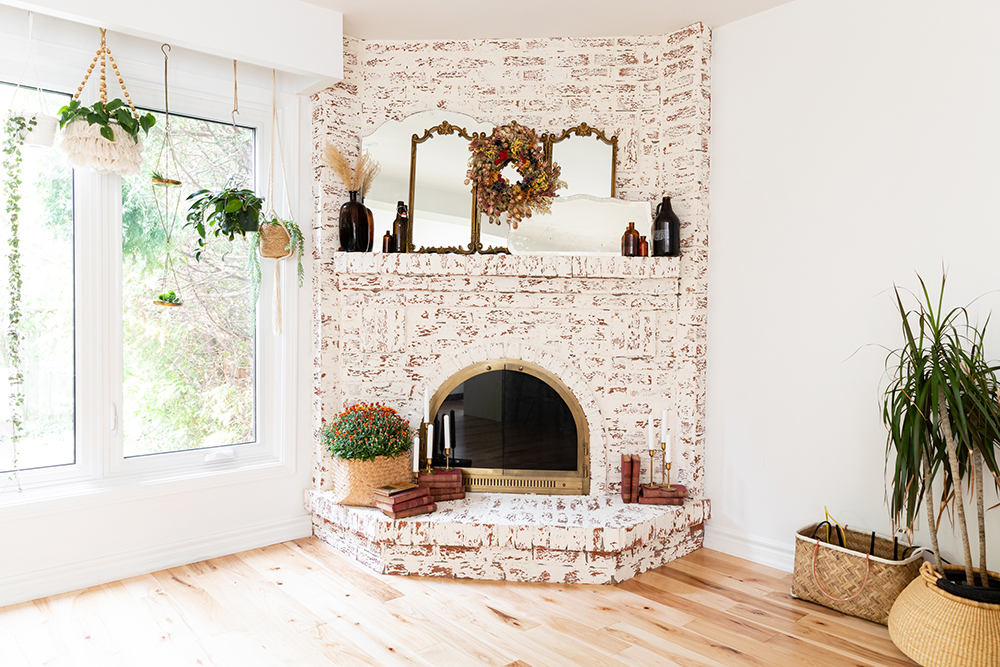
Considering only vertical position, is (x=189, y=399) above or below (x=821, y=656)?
above

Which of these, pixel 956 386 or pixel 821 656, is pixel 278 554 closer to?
pixel 821 656

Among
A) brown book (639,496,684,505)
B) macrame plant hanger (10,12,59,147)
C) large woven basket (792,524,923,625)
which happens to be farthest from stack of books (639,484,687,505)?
macrame plant hanger (10,12,59,147)

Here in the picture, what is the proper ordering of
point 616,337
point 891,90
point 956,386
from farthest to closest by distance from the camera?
point 616,337 → point 891,90 → point 956,386

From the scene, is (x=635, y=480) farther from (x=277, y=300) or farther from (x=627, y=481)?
(x=277, y=300)

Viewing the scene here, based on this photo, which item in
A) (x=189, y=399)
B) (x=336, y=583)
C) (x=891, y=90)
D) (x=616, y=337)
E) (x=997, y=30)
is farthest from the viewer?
(x=616, y=337)

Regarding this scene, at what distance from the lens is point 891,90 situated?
8.59ft

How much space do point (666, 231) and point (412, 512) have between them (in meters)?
1.82

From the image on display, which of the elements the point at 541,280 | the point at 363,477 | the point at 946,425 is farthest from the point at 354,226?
the point at 946,425

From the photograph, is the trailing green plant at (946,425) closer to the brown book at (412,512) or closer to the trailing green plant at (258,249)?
the brown book at (412,512)

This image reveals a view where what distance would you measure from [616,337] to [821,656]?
1636 millimetres

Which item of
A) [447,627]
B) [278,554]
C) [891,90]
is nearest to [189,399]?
[278,554]

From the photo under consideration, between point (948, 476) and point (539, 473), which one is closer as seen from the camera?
point (948, 476)

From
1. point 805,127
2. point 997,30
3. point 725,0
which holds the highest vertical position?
point 725,0

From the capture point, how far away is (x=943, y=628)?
6.87 ft
